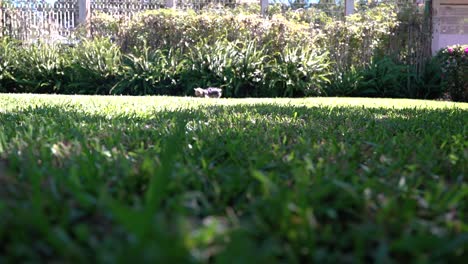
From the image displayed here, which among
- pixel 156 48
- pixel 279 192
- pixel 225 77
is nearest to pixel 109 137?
pixel 279 192

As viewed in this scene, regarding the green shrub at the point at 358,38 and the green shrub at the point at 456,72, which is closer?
the green shrub at the point at 456,72

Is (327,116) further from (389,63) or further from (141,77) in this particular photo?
(389,63)

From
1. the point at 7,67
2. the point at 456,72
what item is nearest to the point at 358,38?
the point at 456,72

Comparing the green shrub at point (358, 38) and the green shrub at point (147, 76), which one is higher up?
the green shrub at point (358, 38)

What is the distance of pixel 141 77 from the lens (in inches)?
393

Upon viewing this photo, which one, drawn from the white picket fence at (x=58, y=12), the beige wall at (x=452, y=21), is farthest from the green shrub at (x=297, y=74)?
the beige wall at (x=452, y=21)

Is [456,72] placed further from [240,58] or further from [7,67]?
[7,67]

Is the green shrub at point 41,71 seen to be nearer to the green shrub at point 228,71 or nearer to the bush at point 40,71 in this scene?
the bush at point 40,71

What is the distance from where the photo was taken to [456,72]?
10.6m

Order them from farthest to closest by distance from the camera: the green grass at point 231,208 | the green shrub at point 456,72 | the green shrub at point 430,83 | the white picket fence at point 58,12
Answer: the white picket fence at point 58,12 → the green shrub at point 430,83 → the green shrub at point 456,72 → the green grass at point 231,208

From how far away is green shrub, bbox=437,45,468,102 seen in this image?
10.4m

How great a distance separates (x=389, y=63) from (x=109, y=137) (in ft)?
33.5

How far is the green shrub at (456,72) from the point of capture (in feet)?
34.1

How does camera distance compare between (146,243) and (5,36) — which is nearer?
(146,243)
